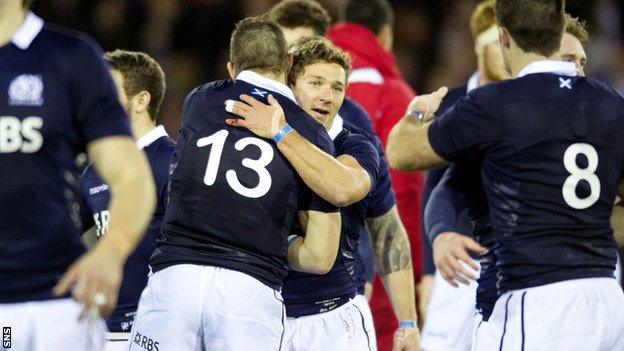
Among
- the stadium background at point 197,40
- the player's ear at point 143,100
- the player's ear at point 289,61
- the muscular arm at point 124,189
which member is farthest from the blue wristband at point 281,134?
the stadium background at point 197,40

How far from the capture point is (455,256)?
4.76m

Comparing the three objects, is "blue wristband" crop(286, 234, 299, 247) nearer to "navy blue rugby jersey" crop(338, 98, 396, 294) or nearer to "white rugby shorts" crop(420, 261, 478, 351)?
"navy blue rugby jersey" crop(338, 98, 396, 294)

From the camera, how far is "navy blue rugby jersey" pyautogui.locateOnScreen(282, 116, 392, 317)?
5248 mm

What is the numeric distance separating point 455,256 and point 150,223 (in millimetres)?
1435

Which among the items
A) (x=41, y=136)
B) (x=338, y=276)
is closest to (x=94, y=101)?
(x=41, y=136)

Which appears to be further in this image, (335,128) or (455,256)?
(335,128)

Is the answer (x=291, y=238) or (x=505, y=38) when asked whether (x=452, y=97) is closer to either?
(x=505, y=38)

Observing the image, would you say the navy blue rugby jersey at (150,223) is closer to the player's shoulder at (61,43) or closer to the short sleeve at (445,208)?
the short sleeve at (445,208)

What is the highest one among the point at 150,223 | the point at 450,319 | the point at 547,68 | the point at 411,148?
the point at 547,68

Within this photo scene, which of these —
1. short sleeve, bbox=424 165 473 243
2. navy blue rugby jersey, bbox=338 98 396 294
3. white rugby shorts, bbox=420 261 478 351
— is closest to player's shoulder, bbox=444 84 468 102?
navy blue rugby jersey, bbox=338 98 396 294

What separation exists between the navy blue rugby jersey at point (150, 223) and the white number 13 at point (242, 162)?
75 centimetres

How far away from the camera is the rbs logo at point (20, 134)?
140 inches

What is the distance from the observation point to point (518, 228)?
15.1 ft

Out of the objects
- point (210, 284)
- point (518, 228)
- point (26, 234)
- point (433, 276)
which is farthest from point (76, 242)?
point (433, 276)
